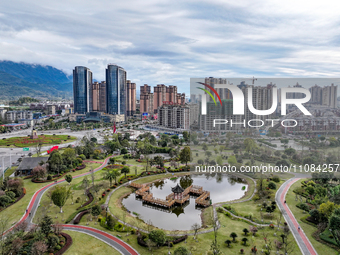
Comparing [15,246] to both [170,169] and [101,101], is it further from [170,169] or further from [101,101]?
[101,101]

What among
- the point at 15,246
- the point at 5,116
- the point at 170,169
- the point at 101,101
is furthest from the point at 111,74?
the point at 15,246

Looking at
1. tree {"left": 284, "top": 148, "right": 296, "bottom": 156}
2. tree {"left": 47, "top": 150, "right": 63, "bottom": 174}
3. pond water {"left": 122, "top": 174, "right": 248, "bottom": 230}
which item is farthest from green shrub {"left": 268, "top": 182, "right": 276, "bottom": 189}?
tree {"left": 47, "top": 150, "right": 63, "bottom": 174}

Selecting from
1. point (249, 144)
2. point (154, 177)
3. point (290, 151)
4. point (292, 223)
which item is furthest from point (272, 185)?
point (154, 177)

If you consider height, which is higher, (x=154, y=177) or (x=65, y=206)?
(x=154, y=177)

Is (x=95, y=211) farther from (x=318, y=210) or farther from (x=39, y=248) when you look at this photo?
(x=318, y=210)

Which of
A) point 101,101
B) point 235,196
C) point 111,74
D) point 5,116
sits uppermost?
point 111,74

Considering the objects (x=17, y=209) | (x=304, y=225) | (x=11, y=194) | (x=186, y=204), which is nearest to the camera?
(x=304, y=225)
